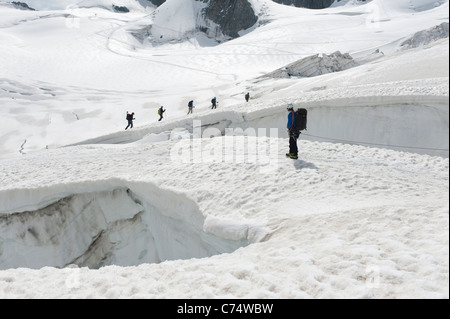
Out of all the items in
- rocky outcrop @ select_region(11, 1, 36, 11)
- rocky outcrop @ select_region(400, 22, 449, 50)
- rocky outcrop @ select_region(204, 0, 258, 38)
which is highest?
rocky outcrop @ select_region(11, 1, 36, 11)

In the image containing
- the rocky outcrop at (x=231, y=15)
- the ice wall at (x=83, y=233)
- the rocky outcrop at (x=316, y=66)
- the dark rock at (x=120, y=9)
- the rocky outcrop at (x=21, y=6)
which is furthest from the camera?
the dark rock at (x=120, y=9)

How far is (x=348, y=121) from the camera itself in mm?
13336

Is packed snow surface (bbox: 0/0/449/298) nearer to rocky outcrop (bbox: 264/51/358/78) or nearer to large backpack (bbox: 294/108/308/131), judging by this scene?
large backpack (bbox: 294/108/308/131)

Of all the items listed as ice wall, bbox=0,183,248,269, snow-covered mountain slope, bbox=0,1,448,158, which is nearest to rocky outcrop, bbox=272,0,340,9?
snow-covered mountain slope, bbox=0,1,448,158

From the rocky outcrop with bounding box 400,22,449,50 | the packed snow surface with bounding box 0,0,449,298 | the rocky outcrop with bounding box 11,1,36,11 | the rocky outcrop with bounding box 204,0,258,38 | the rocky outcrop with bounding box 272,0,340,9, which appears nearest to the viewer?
the packed snow surface with bounding box 0,0,449,298

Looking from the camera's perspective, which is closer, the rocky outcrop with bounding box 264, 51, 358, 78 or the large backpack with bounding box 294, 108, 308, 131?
the large backpack with bounding box 294, 108, 308, 131

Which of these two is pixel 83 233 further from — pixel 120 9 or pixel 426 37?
pixel 120 9

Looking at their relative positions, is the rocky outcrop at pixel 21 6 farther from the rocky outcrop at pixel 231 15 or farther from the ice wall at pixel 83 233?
the ice wall at pixel 83 233

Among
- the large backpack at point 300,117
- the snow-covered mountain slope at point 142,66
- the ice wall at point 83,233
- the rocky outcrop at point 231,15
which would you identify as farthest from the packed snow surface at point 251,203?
the rocky outcrop at point 231,15

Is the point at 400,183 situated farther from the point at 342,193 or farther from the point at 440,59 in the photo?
the point at 440,59

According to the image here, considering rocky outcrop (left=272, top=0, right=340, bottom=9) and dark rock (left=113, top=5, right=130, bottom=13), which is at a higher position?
rocky outcrop (left=272, top=0, right=340, bottom=9)

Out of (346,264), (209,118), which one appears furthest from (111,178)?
(209,118)

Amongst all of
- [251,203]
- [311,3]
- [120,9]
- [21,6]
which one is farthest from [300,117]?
[311,3]

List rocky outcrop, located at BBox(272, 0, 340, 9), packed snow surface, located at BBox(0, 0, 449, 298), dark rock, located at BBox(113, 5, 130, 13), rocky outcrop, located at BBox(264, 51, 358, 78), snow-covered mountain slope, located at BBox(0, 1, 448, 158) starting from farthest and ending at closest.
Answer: rocky outcrop, located at BBox(272, 0, 340, 9) → dark rock, located at BBox(113, 5, 130, 13) → rocky outcrop, located at BBox(264, 51, 358, 78) → snow-covered mountain slope, located at BBox(0, 1, 448, 158) → packed snow surface, located at BBox(0, 0, 449, 298)
